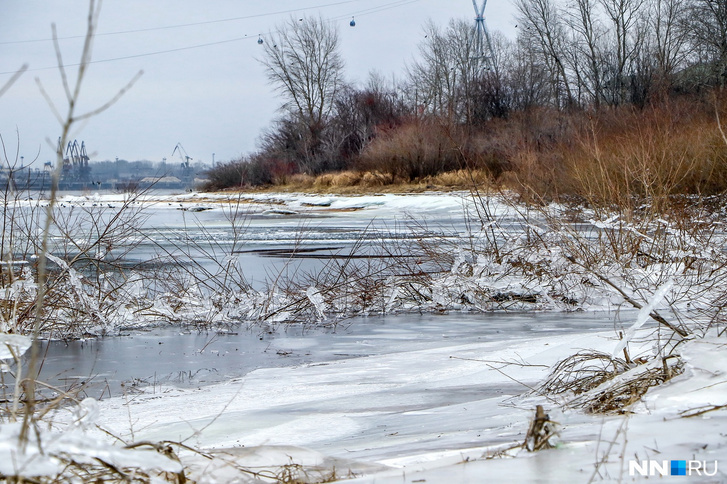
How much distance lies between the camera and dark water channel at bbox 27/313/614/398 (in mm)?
5301

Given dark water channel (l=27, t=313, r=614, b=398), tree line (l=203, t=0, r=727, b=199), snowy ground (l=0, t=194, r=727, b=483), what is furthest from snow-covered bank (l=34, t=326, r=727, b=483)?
tree line (l=203, t=0, r=727, b=199)

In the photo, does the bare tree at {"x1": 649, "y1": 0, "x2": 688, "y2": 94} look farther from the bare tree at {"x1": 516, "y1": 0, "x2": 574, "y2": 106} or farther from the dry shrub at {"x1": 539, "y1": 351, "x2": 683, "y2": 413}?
the dry shrub at {"x1": 539, "y1": 351, "x2": 683, "y2": 413}

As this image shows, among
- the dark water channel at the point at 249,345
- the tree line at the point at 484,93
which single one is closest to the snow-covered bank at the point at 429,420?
the dark water channel at the point at 249,345

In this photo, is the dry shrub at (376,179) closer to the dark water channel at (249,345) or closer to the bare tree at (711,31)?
the bare tree at (711,31)

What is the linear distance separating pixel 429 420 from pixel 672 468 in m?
1.61

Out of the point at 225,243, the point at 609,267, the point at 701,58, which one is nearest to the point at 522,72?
the point at 701,58

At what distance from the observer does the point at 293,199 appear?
97.9 ft

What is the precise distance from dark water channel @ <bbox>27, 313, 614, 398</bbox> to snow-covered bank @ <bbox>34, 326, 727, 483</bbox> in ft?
1.17

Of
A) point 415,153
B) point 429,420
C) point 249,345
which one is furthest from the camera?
point 415,153

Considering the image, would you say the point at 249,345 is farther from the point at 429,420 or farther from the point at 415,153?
the point at 415,153

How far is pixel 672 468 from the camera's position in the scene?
2.19 m

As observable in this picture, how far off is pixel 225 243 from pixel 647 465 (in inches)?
517

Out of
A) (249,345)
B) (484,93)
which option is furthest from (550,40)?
(249,345)

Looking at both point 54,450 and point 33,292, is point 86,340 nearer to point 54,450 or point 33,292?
point 33,292
